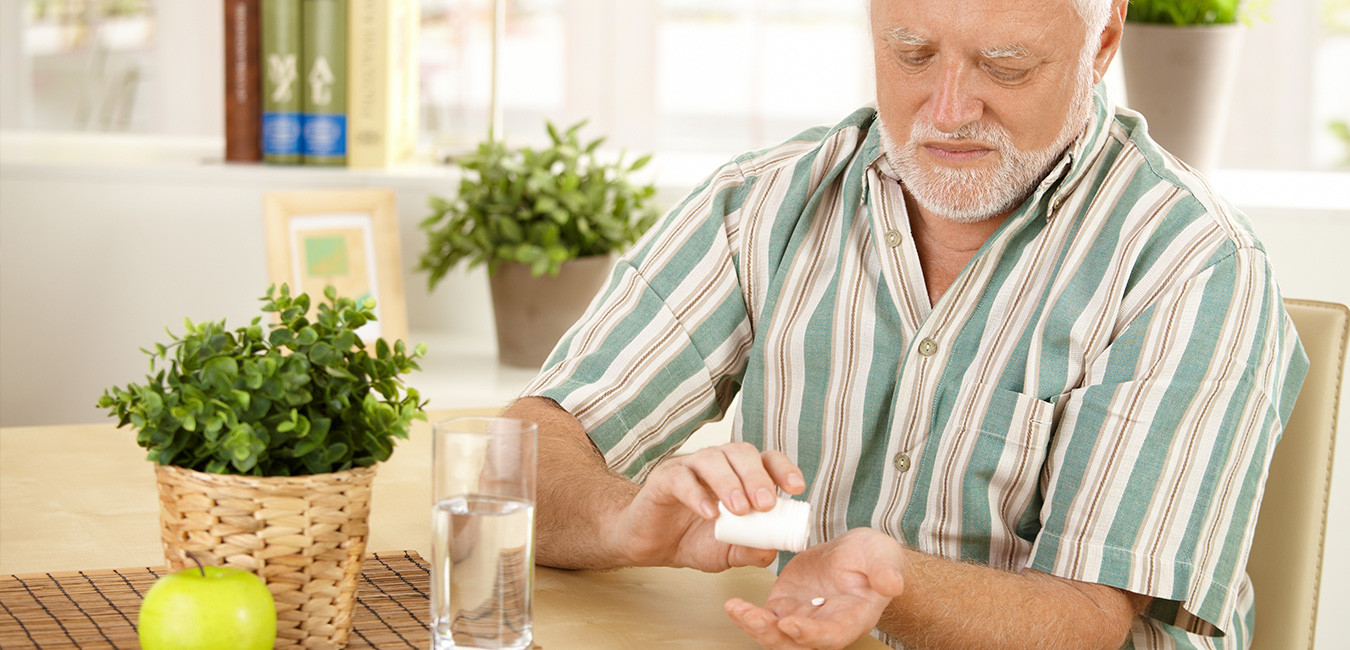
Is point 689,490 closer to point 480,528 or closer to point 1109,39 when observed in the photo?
point 480,528

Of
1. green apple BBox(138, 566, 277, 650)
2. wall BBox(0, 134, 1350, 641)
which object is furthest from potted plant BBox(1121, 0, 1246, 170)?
green apple BBox(138, 566, 277, 650)

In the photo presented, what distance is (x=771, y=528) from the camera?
0.83 meters

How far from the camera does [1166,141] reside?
186cm

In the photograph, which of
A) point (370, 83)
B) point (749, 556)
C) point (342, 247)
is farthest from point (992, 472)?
point (370, 83)

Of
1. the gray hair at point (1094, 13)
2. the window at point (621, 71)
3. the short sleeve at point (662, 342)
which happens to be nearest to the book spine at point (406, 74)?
the window at point (621, 71)

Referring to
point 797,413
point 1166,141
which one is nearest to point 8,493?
point 797,413

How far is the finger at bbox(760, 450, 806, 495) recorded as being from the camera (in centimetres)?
88

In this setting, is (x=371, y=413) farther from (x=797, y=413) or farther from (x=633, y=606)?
(x=797, y=413)

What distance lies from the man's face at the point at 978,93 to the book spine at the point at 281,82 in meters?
1.13

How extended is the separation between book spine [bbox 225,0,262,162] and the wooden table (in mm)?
879

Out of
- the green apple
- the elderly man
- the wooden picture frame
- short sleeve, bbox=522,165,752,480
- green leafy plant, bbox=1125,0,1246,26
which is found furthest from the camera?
the wooden picture frame

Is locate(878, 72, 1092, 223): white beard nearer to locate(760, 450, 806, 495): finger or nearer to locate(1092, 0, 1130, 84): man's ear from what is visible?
locate(1092, 0, 1130, 84): man's ear

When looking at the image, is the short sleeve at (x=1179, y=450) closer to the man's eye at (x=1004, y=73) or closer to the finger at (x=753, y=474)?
the man's eye at (x=1004, y=73)

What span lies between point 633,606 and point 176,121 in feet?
9.83
